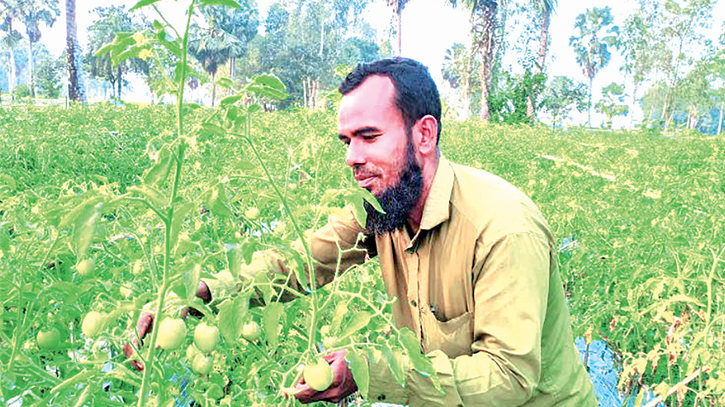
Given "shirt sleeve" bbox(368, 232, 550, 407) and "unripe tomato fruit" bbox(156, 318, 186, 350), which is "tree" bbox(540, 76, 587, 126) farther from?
"unripe tomato fruit" bbox(156, 318, 186, 350)

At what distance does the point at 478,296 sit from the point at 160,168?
3.61 feet

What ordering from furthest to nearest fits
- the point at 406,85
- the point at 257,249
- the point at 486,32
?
the point at 486,32, the point at 257,249, the point at 406,85

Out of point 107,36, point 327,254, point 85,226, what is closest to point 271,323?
point 85,226

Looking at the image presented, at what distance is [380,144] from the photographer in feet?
5.75

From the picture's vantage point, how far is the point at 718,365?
6.70ft

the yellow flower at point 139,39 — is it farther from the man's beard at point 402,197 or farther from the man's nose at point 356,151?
the man's beard at point 402,197

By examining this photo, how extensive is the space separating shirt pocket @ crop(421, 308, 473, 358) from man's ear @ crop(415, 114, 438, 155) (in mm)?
538

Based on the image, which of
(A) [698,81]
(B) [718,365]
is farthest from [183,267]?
(A) [698,81]

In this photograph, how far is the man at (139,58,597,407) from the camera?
155 centimetres

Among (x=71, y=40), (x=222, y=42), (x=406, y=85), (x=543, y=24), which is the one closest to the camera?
(x=406, y=85)

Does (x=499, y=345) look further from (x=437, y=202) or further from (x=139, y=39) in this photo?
(x=139, y=39)

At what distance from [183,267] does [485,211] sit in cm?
111

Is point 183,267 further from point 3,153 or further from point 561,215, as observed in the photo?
point 3,153

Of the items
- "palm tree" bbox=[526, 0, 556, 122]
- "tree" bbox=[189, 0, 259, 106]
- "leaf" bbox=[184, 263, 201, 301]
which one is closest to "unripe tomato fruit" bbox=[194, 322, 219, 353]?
"leaf" bbox=[184, 263, 201, 301]
